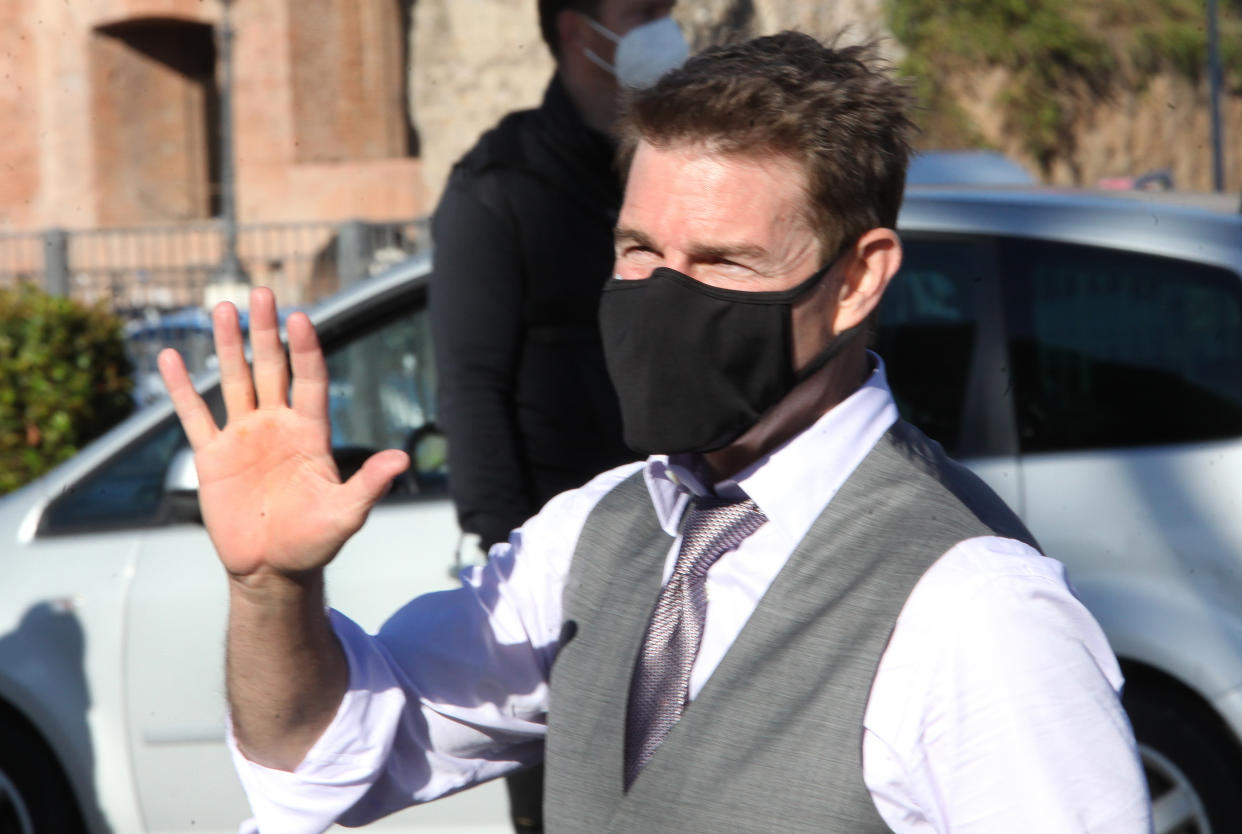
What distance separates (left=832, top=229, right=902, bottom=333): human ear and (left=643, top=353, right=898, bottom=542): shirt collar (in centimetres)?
7

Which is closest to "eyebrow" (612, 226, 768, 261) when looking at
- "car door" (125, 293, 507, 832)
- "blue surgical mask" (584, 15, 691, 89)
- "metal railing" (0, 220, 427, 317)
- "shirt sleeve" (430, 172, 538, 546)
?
"shirt sleeve" (430, 172, 538, 546)

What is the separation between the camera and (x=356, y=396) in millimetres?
3398

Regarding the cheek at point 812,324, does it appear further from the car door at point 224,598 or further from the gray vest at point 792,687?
the car door at point 224,598

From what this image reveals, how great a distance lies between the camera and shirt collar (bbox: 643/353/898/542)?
1.32 m

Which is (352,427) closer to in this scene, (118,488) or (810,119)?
(118,488)

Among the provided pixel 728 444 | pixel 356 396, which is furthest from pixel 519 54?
pixel 728 444

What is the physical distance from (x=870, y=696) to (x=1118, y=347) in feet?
7.09

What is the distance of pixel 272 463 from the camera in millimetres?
1255

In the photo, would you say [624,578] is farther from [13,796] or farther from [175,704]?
[13,796]

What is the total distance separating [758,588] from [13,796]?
8.74 feet

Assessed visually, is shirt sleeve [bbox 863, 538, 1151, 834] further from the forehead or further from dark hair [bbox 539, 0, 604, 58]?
dark hair [bbox 539, 0, 604, 58]

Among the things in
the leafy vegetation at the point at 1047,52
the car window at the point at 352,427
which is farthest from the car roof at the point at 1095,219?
the leafy vegetation at the point at 1047,52

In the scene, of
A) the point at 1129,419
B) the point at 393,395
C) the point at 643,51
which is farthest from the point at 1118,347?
the point at 393,395

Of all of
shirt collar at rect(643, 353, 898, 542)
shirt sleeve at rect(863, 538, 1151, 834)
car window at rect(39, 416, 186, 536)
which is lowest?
car window at rect(39, 416, 186, 536)
